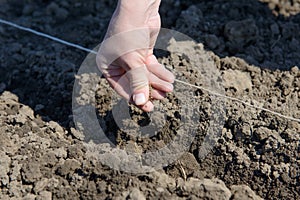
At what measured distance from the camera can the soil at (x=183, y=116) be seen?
7.24 ft

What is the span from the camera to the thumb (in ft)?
6.63

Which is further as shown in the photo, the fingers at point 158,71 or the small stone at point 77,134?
the small stone at point 77,134

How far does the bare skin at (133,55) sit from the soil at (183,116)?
10.6 inches

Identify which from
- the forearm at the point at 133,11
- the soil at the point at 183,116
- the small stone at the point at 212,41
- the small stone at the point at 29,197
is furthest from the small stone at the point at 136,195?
the small stone at the point at 212,41

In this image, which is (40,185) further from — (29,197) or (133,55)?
(133,55)

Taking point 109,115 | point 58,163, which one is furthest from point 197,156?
point 58,163

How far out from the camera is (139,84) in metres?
2.03

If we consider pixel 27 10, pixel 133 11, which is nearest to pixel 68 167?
pixel 133 11

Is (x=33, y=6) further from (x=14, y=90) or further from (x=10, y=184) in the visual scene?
(x=10, y=184)

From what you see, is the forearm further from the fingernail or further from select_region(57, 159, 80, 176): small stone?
select_region(57, 159, 80, 176): small stone

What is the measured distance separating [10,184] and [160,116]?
2.34ft

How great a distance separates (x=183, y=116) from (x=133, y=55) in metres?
0.52

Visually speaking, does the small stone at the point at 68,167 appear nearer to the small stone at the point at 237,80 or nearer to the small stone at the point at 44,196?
the small stone at the point at 44,196

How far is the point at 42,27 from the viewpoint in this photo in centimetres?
321
